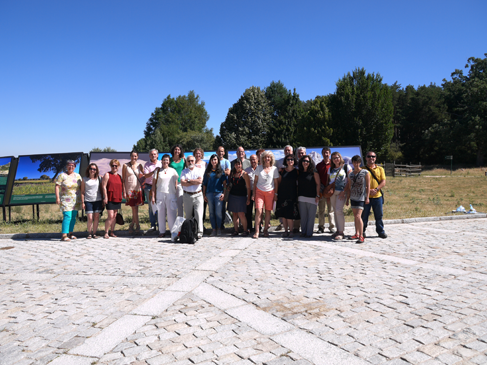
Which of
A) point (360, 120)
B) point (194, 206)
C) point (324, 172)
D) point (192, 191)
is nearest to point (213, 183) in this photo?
point (192, 191)

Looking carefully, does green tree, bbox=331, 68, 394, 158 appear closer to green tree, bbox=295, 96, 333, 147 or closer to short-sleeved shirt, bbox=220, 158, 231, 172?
green tree, bbox=295, 96, 333, 147

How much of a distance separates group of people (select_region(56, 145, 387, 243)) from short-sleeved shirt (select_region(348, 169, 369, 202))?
0.05 metres

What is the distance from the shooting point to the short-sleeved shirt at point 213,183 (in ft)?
29.9

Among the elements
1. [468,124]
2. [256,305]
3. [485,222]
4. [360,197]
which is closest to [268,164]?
[360,197]

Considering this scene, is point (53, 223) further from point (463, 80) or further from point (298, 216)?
point (463, 80)

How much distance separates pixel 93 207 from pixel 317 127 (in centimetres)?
3579

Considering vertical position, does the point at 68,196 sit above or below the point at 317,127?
below

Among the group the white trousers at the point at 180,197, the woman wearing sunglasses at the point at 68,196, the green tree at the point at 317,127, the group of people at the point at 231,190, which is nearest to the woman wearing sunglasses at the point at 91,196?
the group of people at the point at 231,190

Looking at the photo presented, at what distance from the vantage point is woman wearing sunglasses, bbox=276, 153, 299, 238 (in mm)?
8766

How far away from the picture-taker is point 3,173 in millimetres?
12305

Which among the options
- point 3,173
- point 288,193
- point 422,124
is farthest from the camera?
point 422,124

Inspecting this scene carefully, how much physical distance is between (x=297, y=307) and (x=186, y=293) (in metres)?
1.46

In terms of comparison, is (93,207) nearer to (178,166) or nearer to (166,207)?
(166,207)

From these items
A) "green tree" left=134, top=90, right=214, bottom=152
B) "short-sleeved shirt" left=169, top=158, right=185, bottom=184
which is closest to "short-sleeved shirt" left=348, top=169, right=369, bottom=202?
"short-sleeved shirt" left=169, top=158, right=185, bottom=184
